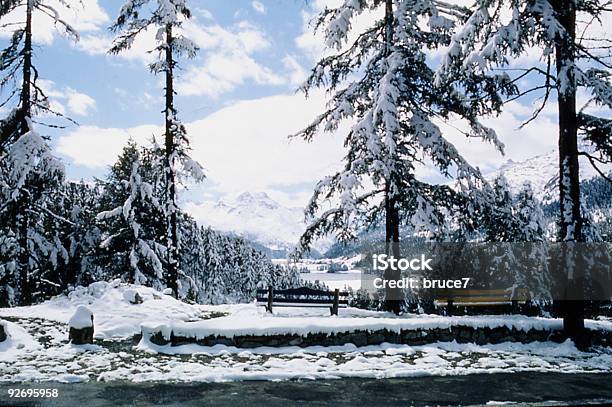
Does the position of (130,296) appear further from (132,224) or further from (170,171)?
(132,224)

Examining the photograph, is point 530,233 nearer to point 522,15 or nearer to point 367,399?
point 522,15

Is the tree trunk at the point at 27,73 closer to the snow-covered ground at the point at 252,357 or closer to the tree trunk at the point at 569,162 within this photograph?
the snow-covered ground at the point at 252,357

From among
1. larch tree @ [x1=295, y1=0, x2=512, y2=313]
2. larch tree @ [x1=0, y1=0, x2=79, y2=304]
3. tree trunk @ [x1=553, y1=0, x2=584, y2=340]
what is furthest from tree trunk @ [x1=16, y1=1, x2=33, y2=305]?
tree trunk @ [x1=553, y1=0, x2=584, y2=340]

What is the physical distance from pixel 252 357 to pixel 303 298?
7.48 m

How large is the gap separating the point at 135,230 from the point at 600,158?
17.4 m

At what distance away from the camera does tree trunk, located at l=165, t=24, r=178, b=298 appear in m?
18.4

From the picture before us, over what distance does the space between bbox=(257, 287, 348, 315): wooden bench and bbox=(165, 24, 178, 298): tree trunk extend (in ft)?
12.9

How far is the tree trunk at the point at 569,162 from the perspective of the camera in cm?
1061

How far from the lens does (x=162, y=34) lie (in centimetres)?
1805

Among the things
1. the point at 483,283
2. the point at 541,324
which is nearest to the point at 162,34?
the point at 541,324

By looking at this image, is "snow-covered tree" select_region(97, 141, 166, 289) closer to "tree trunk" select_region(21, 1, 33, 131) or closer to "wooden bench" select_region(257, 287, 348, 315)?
"tree trunk" select_region(21, 1, 33, 131)

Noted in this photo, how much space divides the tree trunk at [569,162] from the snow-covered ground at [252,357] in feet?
2.00

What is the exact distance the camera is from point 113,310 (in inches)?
508

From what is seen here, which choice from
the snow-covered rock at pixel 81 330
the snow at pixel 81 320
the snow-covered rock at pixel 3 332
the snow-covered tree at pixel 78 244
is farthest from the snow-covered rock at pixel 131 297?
the snow-covered tree at pixel 78 244
